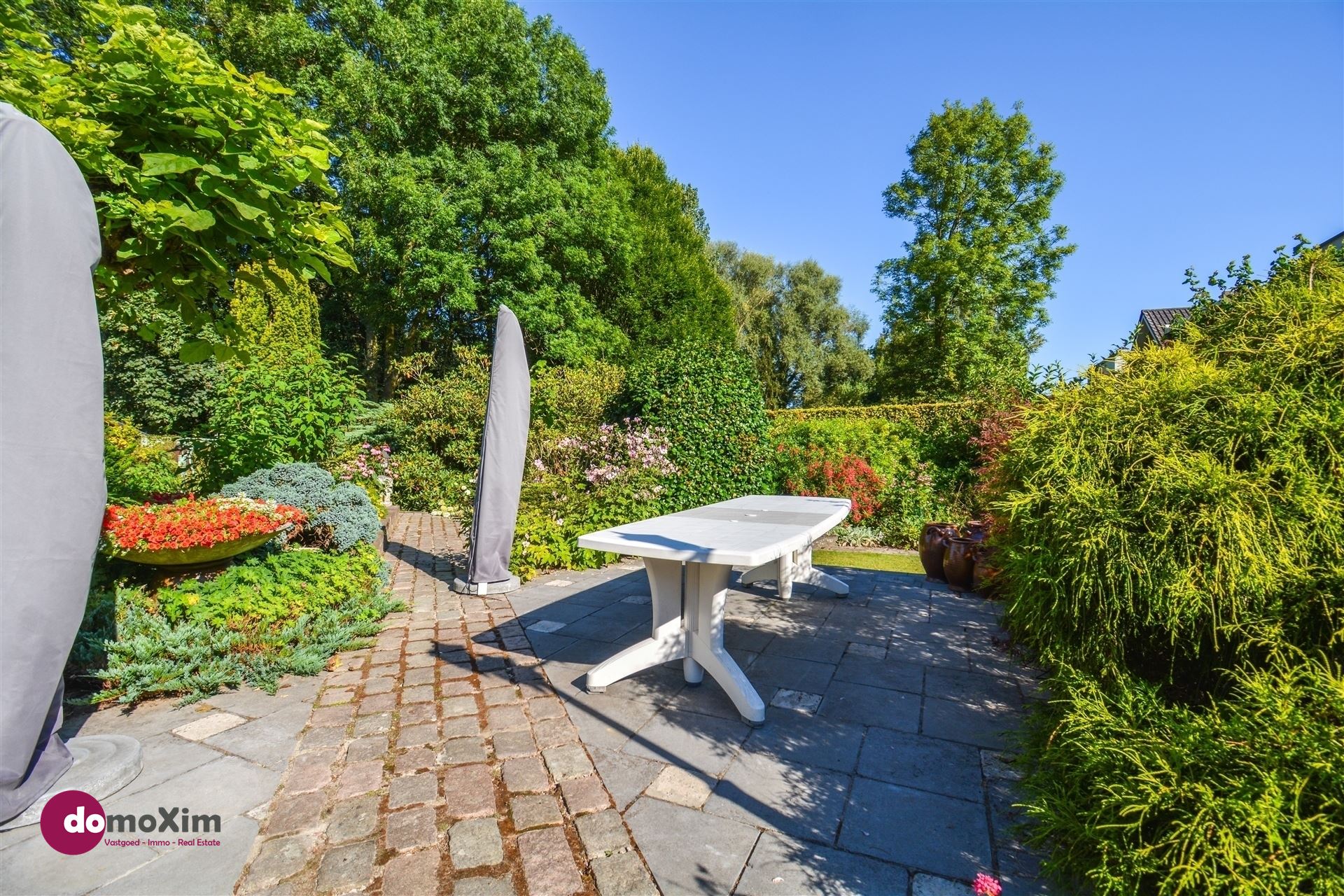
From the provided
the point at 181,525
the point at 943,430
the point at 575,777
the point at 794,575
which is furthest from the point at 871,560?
the point at 181,525

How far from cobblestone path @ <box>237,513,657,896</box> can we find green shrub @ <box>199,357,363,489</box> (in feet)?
10.9

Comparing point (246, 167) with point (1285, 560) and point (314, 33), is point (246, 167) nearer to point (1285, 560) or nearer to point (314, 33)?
point (1285, 560)

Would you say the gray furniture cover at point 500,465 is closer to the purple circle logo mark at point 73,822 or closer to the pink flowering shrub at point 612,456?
the pink flowering shrub at point 612,456

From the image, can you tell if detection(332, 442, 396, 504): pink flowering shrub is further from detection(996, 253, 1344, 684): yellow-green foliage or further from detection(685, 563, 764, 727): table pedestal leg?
detection(996, 253, 1344, 684): yellow-green foliage

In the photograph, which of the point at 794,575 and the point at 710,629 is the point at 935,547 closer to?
the point at 794,575

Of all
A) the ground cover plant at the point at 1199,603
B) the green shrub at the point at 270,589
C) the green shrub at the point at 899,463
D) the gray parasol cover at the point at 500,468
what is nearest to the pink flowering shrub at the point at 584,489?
the gray parasol cover at the point at 500,468

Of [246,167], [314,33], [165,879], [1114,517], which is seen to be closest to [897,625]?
[1114,517]

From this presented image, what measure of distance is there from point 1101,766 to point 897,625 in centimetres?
280

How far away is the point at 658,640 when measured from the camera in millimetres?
3236

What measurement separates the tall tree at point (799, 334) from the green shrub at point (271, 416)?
57.2ft

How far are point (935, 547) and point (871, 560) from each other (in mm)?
1690

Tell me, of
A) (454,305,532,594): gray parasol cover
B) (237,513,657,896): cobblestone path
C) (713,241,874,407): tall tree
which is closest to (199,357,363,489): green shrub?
(454,305,532,594): gray parasol cover

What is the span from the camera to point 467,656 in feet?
12.0

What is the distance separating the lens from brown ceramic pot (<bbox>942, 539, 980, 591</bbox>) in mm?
5254
